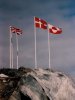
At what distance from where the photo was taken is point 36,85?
60.4 metres

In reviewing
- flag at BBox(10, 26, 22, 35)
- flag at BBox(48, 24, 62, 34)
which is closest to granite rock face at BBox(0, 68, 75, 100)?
flag at BBox(48, 24, 62, 34)

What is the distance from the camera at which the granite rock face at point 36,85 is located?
5907 centimetres

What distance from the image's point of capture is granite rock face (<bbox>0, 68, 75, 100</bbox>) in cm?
5907

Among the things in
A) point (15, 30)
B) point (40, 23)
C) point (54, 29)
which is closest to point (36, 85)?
point (40, 23)

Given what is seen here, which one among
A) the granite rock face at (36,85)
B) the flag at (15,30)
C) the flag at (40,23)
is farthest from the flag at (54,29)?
the granite rock face at (36,85)

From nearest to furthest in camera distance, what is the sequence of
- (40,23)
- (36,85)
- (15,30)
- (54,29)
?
(36,85) < (40,23) < (54,29) < (15,30)

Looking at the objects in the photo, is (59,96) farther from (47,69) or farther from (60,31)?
(60,31)

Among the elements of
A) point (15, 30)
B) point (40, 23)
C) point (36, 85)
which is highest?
point (40, 23)

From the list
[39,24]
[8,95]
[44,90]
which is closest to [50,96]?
[44,90]

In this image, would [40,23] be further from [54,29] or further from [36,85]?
[36,85]

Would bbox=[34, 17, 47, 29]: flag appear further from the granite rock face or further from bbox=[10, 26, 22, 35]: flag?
the granite rock face

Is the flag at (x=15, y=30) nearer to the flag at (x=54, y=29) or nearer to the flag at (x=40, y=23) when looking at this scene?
the flag at (x=40, y=23)

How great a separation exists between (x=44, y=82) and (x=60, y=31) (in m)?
9.90

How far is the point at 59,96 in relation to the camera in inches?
2458
